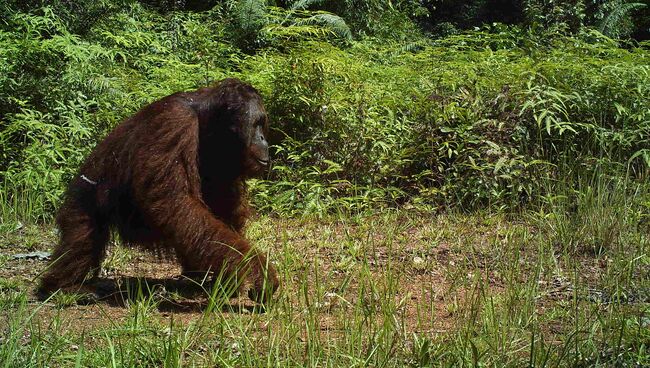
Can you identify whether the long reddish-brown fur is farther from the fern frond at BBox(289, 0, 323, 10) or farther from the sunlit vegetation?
the fern frond at BBox(289, 0, 323, 10)

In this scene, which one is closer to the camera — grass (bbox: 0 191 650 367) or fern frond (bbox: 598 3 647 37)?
grass (bbox: 0 191 650 367)

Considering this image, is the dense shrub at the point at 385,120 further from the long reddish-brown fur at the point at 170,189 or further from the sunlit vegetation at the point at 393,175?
the long reddish-brown fur at the point at 170,189

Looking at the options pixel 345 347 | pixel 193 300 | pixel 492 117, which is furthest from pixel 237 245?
pixel 492 117

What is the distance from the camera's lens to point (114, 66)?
7.80m

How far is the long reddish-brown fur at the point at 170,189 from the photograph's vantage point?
12.6 ft

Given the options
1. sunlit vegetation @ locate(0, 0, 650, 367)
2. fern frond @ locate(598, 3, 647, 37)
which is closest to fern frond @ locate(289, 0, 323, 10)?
sunlit vegetation @ locate(0, 0, 650, 367)

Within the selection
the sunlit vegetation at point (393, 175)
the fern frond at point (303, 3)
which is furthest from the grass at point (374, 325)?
the fern frond at point (303, 3)

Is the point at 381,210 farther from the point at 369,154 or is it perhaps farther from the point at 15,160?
the point at 15,160

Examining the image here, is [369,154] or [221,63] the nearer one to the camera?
[369,154]

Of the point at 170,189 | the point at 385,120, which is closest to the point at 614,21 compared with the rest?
the point at 385,120

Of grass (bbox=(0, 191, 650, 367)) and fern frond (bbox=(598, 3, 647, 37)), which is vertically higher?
fern frond (bbox=(598, 3, 647, 37))

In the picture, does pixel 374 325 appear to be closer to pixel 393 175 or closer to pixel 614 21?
pixel 393 175

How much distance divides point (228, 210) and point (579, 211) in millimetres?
1996

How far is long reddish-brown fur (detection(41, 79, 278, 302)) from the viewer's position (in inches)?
151
